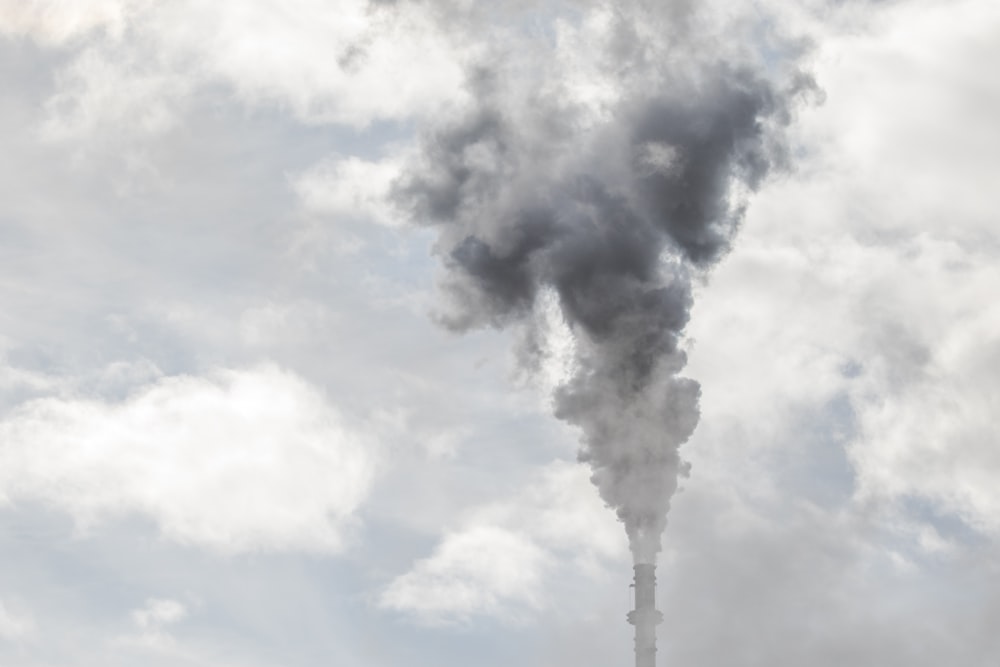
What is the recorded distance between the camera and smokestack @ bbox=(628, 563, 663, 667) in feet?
305

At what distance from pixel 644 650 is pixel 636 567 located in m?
5.61

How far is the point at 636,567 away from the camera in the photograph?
9425 centimetres

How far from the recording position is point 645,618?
92750 mm

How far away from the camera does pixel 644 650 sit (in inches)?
3674

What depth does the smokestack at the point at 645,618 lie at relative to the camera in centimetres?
9288
